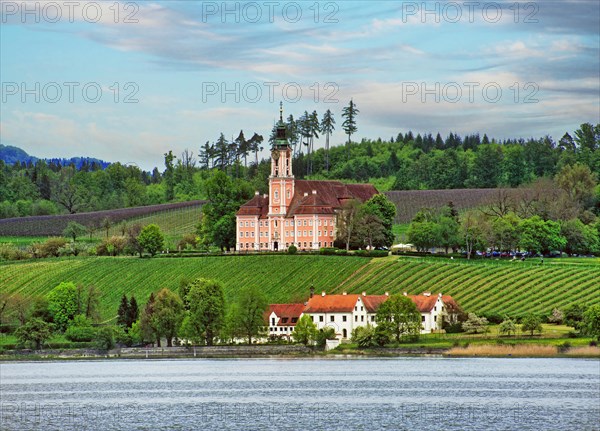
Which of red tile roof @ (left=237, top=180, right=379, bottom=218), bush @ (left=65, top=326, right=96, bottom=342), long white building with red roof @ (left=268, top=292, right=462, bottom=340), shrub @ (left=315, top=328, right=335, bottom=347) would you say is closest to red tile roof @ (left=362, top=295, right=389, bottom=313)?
long white building with red roof @ (left=268, top=292, right=462, bottom=340)

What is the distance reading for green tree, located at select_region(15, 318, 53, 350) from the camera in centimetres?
11944

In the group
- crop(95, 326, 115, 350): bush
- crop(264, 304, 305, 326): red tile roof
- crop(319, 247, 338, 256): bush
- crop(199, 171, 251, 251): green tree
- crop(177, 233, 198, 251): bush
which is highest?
crop(199, 171, 251, 251): green tree

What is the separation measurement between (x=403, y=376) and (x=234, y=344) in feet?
116

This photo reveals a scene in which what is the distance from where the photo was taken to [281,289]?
144000 mm

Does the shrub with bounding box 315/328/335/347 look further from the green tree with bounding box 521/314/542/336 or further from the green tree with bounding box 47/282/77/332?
the green tree with bounding box 47/282/77/332

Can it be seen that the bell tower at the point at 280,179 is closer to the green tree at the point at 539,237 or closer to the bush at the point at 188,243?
the bush at the point at 188,243

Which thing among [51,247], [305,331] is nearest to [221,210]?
[51,247]

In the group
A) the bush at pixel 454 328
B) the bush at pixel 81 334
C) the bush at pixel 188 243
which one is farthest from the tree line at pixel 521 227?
the bush at pixel 81 334

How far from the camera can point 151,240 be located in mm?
170375

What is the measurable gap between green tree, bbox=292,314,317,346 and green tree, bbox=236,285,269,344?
14.2 ft

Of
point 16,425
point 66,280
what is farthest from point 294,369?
point 66,280

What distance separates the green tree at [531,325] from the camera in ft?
345

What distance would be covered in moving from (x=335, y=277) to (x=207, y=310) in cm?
2840

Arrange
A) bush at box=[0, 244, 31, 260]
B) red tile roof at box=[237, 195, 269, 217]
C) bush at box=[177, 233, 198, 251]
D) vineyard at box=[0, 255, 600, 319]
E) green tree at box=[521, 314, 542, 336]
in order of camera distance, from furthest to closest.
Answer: bush at box=[177, 233, 198, 251], bush at box=[0, 244, 31, 260], red tile roof at box=[237, 195, 269, 217], vineyard at box=[0, 255, 600, 319], green tree at box=[521, 314, 542, 336]
